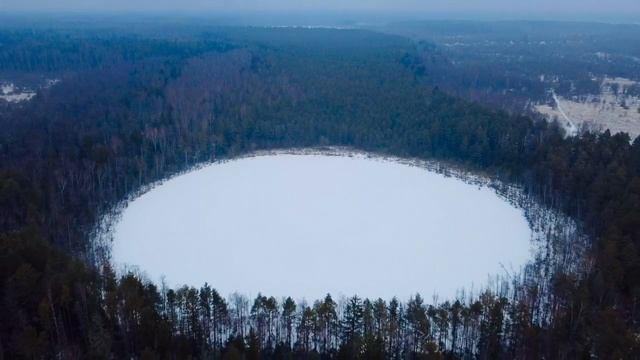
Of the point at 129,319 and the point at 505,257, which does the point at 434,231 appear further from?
the point at 129,319

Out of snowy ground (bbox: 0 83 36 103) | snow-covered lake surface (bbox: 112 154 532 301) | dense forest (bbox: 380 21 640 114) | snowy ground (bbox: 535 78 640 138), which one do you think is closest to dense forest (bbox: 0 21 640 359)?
snow-covered lake surface (bbox: 112 154 532 301)

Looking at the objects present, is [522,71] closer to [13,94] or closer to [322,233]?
[322,233]

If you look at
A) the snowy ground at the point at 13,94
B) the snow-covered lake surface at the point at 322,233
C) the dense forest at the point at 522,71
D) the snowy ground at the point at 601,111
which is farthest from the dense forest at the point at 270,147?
the snowy ground at the point at 601,111

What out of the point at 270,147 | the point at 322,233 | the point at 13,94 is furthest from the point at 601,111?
the point at 13,94

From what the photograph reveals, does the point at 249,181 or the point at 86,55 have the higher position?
the point at 86,55

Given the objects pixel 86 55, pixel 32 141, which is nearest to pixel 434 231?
pixel 32 141

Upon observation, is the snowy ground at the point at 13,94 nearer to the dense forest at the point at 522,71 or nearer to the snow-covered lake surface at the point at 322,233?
the snow-covered lake surface at the point at 322,233
